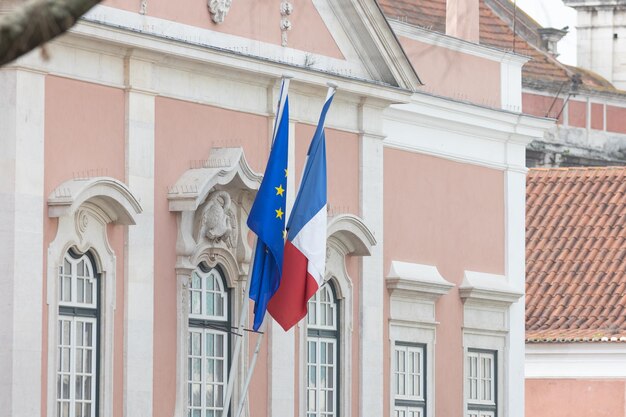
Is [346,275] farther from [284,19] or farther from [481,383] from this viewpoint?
[481,383]

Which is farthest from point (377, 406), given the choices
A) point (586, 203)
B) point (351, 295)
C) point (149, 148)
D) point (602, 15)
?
point (602, 15)

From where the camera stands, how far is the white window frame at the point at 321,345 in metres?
20.1

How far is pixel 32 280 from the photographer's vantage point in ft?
53.7

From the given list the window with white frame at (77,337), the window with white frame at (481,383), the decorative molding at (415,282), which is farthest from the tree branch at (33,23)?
the window with white frame at (481,383)

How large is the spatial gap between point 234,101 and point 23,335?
367 centimetres

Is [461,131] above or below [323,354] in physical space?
above

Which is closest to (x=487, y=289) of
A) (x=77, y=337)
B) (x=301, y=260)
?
(x=301, y=260)

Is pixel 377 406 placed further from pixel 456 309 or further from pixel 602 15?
pixel 602 15

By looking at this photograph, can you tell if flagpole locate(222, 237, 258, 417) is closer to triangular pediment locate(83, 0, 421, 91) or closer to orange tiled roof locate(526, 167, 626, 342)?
triangular pediment locate(83, 0, 421, 91)

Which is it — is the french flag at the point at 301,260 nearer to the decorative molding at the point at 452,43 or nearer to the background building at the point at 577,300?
the decorative molding at the point at 452,43

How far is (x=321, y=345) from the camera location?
66.7 feet

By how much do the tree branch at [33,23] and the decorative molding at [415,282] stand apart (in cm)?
1442

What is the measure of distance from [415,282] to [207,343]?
326cm

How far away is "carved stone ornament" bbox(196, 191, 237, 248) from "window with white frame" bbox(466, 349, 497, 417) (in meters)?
4.98
